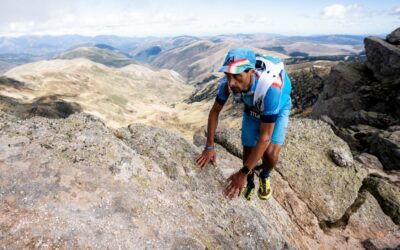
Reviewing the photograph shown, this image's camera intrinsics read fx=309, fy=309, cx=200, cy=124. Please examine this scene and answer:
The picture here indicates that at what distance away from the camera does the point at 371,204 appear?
17094mm

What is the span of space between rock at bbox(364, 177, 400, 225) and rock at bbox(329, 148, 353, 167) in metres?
1.61

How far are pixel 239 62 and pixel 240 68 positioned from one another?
178 mm

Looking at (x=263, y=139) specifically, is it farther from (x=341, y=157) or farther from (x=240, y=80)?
(x=341, y=157)

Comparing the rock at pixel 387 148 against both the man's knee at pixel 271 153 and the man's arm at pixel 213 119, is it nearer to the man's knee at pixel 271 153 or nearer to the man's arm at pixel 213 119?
the man's knee at pixel 271 153

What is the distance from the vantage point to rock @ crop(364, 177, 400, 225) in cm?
1692

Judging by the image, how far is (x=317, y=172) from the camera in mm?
17781

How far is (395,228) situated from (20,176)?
17.6 metres

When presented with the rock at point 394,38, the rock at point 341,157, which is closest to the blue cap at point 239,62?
the rock at point 341,157

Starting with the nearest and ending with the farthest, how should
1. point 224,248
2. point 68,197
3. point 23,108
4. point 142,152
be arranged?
point 68,197, point 224,248, point 142,152, point 23,108

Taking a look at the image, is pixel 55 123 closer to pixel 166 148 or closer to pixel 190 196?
pixel 166 148

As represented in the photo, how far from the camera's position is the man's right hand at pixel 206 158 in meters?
12.0

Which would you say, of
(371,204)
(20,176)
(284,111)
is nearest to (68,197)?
(20,176)

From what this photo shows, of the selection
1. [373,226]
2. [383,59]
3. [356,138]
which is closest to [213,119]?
[373,226]

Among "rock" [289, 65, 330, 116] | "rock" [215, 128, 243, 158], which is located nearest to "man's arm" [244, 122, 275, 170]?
"rock" [215, 128, 243, 158]
